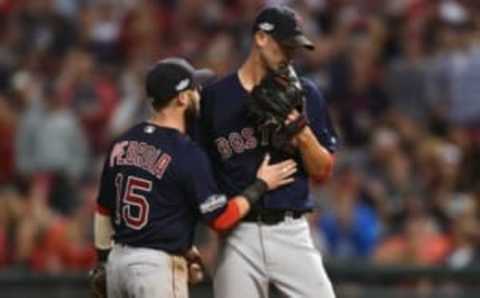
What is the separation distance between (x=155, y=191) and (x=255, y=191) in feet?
1.62

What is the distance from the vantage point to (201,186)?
29.6 feet

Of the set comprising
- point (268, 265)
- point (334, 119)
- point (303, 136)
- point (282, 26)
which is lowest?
point (268, 265)

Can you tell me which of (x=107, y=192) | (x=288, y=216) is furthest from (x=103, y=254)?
(x=288, y=216)

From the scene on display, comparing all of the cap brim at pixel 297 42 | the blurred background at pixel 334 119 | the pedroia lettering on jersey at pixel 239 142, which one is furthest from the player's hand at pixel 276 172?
the blurred background at pixel 334 119

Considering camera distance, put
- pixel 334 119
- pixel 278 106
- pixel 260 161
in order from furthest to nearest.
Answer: pixel 334 119 → pixel 260 161 → pixel 278 106

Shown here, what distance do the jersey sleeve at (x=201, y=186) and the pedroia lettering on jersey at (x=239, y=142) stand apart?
9.3 inches

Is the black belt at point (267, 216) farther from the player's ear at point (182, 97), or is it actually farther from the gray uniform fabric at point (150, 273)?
the player's ear at point (182, 97)

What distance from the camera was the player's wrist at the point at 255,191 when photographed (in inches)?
357

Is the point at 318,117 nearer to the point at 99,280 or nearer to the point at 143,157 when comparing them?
the point at 143,157

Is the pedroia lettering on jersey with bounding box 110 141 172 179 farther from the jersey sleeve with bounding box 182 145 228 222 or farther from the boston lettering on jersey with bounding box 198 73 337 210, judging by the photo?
the boston lettering on jersey with bounding box 198 73 337 210

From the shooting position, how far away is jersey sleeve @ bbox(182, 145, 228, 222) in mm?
9016

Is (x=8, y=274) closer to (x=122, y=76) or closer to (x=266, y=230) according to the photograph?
(x=122, y=76)

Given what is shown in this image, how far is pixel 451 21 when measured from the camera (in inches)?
605

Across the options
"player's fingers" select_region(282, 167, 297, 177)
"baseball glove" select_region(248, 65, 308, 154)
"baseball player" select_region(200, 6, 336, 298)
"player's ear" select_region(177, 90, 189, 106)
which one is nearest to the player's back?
"player's ear" select_region(177, 90, 189, 106)
